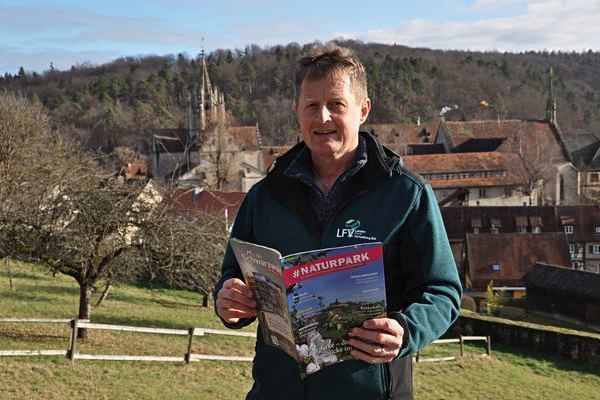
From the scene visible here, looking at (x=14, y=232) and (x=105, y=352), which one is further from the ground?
(x=14, y=232)

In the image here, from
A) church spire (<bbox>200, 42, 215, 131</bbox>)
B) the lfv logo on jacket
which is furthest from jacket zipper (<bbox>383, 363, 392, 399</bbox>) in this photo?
church spire (<bbox>200, 42, 215, 131</bbox>)

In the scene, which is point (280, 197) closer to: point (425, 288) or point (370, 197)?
point (370, 197)

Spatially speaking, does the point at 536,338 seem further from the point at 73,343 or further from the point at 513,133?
the point at 513,133

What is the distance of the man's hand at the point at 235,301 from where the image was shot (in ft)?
9.66

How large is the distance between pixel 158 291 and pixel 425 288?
25.5 metres

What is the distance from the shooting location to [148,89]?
120 metres

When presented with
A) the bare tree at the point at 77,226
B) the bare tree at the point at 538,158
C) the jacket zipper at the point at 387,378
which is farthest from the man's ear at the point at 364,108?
the bare tree at the point at 538,158

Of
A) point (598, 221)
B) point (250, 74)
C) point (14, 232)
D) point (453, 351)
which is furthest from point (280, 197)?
point (250, 74)

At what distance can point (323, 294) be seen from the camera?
8.13ft

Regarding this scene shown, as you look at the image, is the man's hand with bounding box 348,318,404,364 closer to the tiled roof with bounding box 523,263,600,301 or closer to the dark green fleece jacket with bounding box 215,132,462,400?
the dark green fleece jacket with bounding box 215,132,462,400

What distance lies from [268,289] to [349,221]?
48 cm

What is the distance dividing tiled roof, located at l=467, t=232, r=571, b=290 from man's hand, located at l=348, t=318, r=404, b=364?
3218cm

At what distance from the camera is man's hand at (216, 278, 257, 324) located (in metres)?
2.94

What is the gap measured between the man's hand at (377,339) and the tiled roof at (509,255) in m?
32.2
